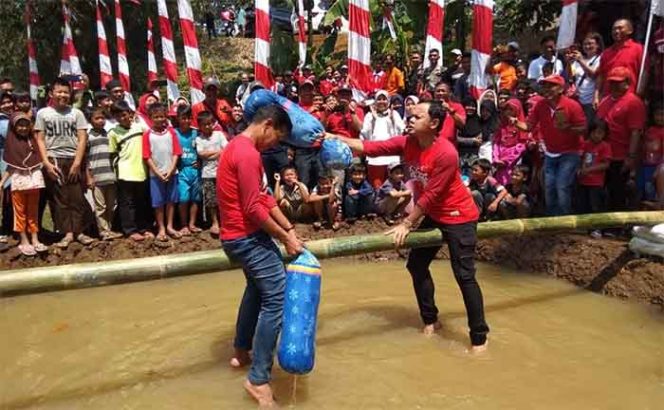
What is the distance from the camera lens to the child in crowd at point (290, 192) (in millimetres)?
7926

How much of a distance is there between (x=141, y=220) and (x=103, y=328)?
7.90 ft

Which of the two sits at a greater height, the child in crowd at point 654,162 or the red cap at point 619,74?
the red cap at point 619,74

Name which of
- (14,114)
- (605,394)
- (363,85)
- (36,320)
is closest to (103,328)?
(36,320)

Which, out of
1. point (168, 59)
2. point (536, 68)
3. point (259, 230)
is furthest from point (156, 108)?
point (536, 68)

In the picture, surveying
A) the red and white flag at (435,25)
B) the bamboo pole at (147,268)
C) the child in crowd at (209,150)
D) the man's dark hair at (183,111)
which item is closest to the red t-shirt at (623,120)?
the bamboo pole at (147,268)

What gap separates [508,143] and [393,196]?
161cm

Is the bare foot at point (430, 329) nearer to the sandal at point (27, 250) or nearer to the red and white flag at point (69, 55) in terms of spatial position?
the sandal at point (27, 250)

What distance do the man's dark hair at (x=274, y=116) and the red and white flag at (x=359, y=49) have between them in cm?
542

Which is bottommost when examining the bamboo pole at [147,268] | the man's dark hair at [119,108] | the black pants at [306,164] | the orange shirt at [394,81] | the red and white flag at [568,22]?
the bamboo pole at [147,268]

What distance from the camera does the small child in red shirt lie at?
22.4 ft

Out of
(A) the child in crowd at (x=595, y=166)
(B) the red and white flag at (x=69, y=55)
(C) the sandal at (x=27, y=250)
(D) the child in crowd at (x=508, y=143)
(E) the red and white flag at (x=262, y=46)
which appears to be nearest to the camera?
(A) the child in crowd at (x=595, y=166)

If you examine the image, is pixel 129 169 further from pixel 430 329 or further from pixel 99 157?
pixel 430 329

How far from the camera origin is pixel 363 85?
9.41m

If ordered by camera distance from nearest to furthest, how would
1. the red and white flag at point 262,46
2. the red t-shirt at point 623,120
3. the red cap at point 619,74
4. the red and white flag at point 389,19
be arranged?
the red t-shirt at point 623,120, the red cap at point 619,74, the red and white flag at point 262,46, the red and white flag at point 389,19
